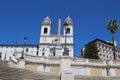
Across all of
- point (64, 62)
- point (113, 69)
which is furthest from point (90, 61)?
point (64, 62)

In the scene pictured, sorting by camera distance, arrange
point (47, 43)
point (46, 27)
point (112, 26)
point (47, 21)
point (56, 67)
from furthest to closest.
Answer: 1. point (47, 21)
2. point (46, 27)
3. point (47, 43)
4. point (112, 26)
5. point (56, 67)

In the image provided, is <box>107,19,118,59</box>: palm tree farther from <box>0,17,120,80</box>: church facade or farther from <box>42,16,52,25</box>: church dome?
<box>42,16,52,25</box>: church dome

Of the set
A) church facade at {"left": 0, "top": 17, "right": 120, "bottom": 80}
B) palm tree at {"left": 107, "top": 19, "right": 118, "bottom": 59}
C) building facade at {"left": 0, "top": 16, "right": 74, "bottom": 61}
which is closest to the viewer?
church facade at {"left": 0, "top": 17, "right": 120, "bottom": 80}

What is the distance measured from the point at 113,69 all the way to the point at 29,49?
6903 cm

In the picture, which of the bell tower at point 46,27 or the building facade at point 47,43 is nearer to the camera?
the building facade at point 47,43

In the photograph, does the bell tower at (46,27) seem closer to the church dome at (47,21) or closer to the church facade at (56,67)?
the church dome at (47,21)

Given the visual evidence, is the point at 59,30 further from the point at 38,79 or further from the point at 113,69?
the point at 38,79

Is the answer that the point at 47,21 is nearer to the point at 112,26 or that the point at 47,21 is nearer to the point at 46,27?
the point at 46,27

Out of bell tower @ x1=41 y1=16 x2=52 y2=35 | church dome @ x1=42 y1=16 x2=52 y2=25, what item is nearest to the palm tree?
bell tower @ x1=41 y1=16 x2=52 y2=35

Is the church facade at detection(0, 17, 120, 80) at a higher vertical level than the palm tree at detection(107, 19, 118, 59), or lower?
lower

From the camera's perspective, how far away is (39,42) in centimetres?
9456

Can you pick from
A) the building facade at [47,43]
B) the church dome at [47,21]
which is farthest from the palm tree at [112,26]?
the church dome at [47,21]

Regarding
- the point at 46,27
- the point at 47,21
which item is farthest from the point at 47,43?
the point at 47,21

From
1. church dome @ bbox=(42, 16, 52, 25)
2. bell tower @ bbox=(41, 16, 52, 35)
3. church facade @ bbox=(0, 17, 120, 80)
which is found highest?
church dome @ bbox=(42, 16, 52, 25)
